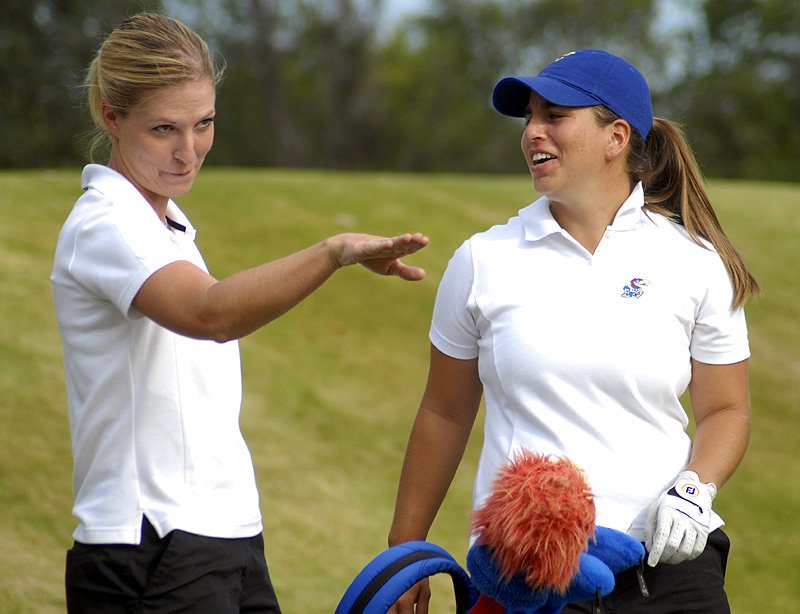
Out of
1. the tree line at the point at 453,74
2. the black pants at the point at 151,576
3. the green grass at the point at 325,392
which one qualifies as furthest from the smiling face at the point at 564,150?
the tree line at the point at 453,74

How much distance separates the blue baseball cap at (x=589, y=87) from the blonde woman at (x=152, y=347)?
2.37 ft

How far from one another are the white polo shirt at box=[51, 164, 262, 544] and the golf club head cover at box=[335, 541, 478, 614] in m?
0.38

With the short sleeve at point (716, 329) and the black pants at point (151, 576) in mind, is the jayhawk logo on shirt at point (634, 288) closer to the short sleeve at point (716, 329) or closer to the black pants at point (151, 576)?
the short sleeve at point (716, 329)

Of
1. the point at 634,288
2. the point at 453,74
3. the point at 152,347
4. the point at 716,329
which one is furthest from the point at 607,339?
the point at 453,74

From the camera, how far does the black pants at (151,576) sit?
7.35ft

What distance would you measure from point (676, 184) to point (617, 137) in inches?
9.6

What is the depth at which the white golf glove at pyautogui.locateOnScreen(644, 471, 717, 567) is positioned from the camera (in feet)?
8.17

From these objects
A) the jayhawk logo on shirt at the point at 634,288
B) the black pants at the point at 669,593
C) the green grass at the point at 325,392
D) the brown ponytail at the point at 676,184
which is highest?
the brown ponytail at the point at 676,184

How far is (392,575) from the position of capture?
8.35 feet

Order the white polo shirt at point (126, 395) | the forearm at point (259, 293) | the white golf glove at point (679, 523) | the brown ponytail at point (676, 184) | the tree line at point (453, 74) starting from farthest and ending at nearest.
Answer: the tree line at point (453, 74)
the brown ponytail at point (676, 184)
the white golf glove at point (679, 523)
the white polo shirt at point (126, 395)
the forearm at point (259, 293)

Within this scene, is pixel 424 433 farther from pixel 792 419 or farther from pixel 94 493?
pixel 792 419

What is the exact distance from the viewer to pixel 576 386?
2.64m

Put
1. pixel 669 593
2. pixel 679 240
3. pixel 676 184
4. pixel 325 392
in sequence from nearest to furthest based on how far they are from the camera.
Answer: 1. pixel 669 593
2. pixel 679 240
3. pixel 676 184
4. pixel 325 392

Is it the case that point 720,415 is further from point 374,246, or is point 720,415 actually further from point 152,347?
point 152,347
